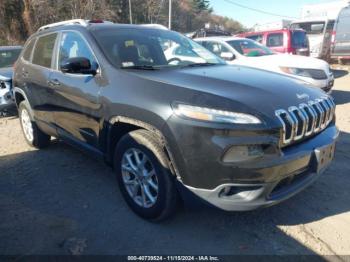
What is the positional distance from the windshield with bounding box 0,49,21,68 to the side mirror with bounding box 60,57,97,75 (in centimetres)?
607

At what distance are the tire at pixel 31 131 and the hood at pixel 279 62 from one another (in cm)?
492

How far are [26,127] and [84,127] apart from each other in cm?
221

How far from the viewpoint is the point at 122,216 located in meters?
3.18

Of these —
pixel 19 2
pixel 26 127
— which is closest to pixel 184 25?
pixel 19 2

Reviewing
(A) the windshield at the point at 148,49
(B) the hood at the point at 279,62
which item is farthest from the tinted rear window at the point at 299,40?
(A) the windshield at the point at 148,49

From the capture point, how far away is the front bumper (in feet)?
7.75

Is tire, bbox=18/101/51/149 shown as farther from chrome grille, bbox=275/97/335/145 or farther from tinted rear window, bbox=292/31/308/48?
tinted rear window, bbox=292/31/308/48

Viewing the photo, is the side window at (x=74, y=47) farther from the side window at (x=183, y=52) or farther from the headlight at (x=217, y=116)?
the headlight at (x=217, y=116)

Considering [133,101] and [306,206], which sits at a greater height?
[133,101]

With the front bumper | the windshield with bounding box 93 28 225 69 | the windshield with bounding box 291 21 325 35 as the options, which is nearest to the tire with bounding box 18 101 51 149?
the windshield with bounding box 93 28 225 69

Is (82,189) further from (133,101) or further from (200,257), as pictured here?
(200,257)

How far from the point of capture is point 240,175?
7.78 feet

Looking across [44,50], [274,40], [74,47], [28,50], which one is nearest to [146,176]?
[74,47]

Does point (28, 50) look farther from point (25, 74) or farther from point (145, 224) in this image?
point (145, 224)
